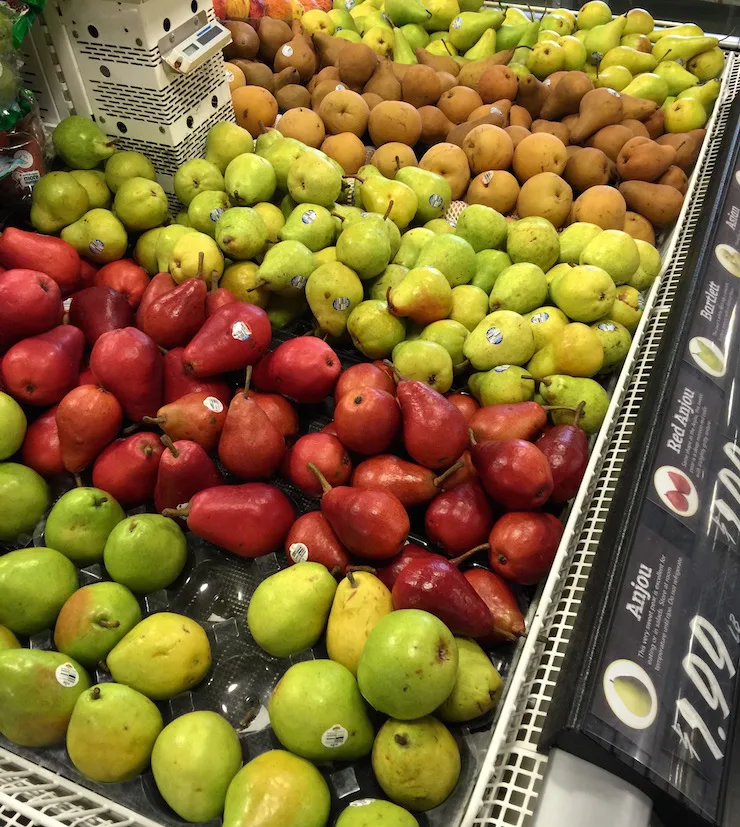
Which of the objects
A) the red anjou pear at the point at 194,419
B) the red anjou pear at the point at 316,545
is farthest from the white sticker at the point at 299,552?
the red anjou pear at the point at 194,419

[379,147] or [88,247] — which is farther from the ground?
[379,147]

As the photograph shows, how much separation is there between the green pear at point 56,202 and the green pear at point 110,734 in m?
1.32

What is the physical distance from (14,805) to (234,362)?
92 cm

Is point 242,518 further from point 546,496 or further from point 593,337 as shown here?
point 593,337

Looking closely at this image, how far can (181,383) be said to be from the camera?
5.05 feet

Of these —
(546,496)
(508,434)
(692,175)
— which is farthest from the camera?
(692,175)

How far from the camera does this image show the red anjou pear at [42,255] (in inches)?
66.0

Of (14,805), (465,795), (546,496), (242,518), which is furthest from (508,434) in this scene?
(14,805)

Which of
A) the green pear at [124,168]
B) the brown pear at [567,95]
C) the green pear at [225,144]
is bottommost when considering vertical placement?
the green pear at [124,168]

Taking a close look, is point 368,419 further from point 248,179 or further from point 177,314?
point 248,179

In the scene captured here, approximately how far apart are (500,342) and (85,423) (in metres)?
0.97

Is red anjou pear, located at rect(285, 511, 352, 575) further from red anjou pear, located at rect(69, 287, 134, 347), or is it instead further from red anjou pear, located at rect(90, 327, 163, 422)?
red anjou pear, located at rect(69, 287, 134, 347)

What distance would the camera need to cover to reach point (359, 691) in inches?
43.4

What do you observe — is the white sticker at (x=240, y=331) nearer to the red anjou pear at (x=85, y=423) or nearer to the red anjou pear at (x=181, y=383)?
the red anjou pear at (x=181, y=383)
